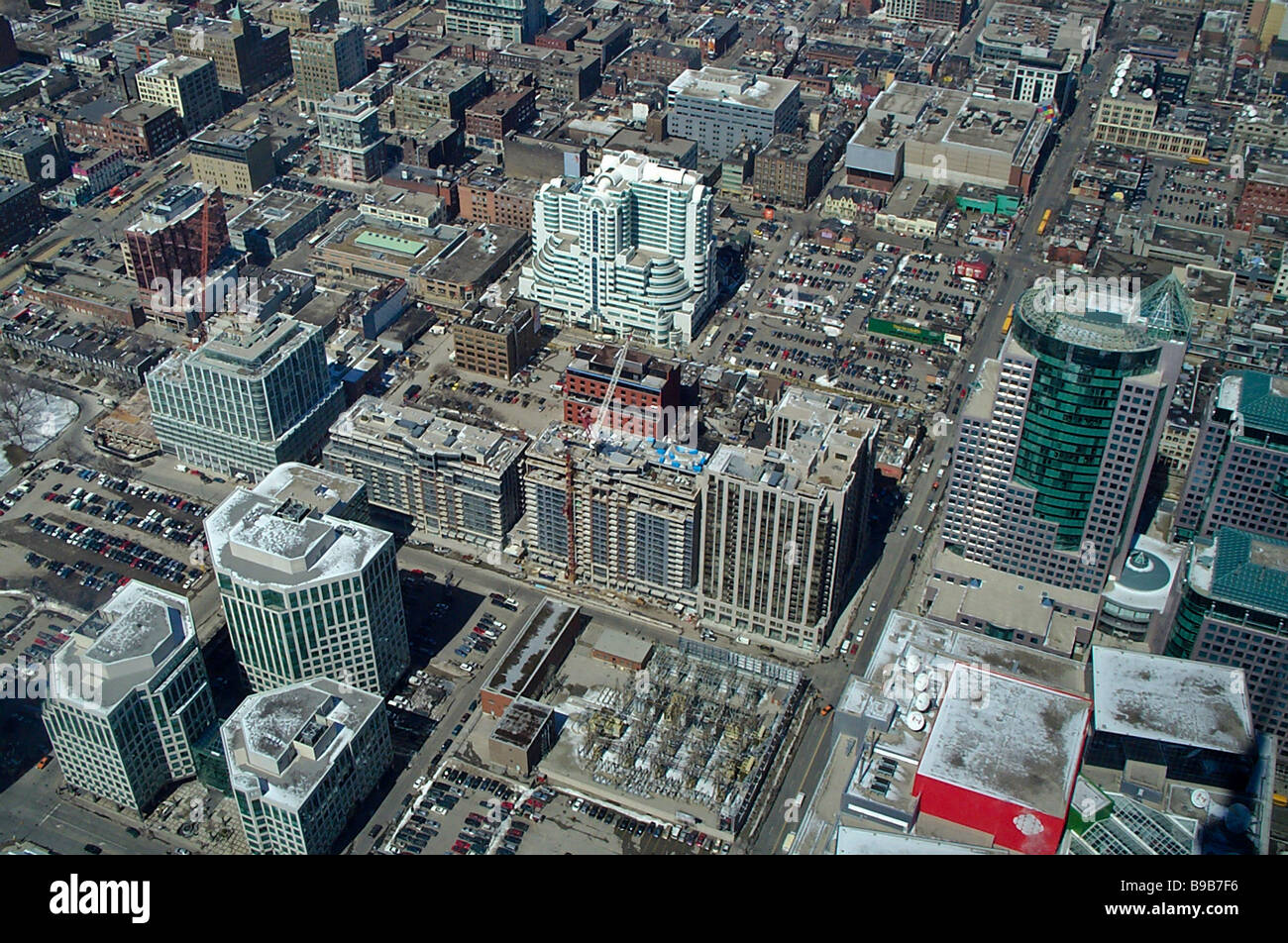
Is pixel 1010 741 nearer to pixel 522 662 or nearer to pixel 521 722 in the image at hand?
pixel 521 722

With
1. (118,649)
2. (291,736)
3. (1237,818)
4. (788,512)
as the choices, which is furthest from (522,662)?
(1237,818)

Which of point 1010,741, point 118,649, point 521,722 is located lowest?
point 521,722

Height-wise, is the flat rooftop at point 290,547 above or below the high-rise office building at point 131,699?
above

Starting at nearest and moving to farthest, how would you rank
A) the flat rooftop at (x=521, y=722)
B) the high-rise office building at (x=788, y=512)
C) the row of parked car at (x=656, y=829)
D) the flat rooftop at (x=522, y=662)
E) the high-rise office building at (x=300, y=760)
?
the high-rise office building at (x=300, y=760)
the row of parked car at (x=656, y=829)
the flat rooftop at (x=521, y=722)
the high-rise office building at (x=788, y=512)
the flat rooftop at (x=522, y=662)

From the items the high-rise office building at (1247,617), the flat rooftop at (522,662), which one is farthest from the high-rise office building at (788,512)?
the high-rise office building at (1247,617)

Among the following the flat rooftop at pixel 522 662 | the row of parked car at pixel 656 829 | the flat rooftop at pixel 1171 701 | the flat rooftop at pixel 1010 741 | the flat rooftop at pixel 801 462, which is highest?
the flat rooftop at pixel 1010 741

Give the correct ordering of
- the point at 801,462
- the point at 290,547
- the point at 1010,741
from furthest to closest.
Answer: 1. the point at 801,462
2. the point at 290,547
3. the point at 1010,741

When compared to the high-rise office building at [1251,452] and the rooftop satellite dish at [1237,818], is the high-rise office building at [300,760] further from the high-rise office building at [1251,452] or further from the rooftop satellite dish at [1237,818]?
the high-rise office building at [1251,452]
